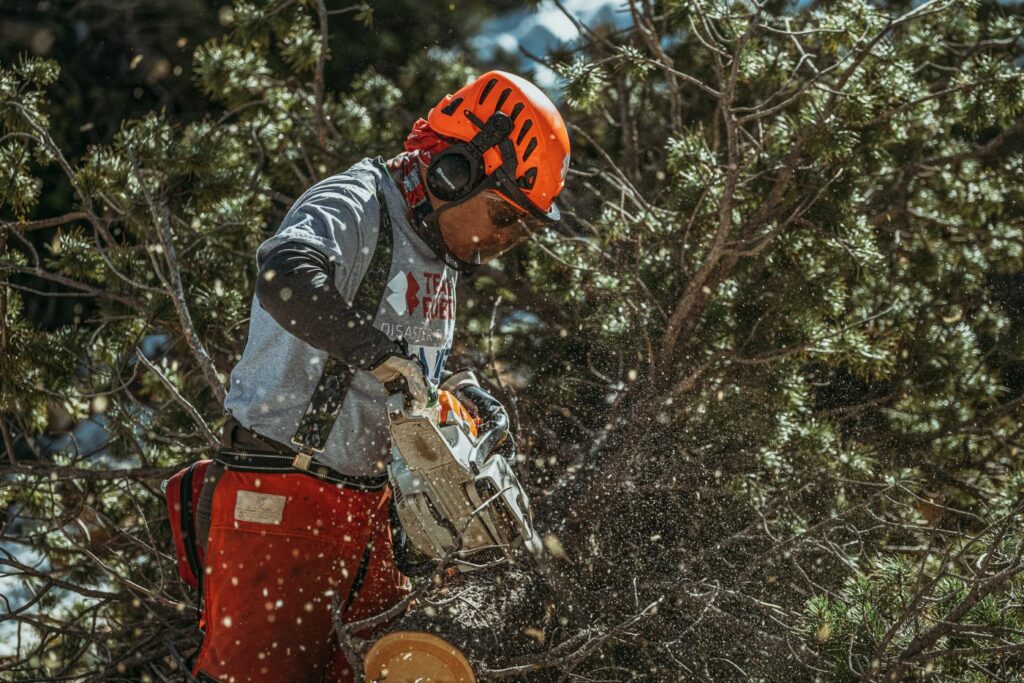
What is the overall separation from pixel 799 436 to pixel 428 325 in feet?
5.73

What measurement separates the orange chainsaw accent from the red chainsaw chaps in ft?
1.09

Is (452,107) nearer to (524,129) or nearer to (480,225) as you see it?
(524,129)

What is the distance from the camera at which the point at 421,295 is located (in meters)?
2.35

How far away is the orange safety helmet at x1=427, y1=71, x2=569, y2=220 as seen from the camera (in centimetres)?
238

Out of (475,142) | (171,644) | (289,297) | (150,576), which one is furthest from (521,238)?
(150,576)

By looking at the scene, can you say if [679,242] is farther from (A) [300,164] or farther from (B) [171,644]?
(B) [171,644]

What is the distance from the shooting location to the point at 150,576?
386cm

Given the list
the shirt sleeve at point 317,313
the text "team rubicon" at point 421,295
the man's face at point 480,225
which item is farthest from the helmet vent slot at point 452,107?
the shirt sleeve at point 317,313

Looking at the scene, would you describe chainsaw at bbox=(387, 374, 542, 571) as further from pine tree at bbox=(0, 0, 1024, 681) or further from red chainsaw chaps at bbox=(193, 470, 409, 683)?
pine tree at bbox=(0, 0, 1024, 681)

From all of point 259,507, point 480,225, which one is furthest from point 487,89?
point 259,507

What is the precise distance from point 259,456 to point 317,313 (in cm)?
53

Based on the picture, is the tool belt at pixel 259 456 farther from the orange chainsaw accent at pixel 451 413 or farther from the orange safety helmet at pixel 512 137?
the orange safety helmet at pixel 512 137

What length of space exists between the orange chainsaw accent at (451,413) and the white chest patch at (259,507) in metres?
0.48

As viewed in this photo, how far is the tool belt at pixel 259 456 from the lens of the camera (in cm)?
221
